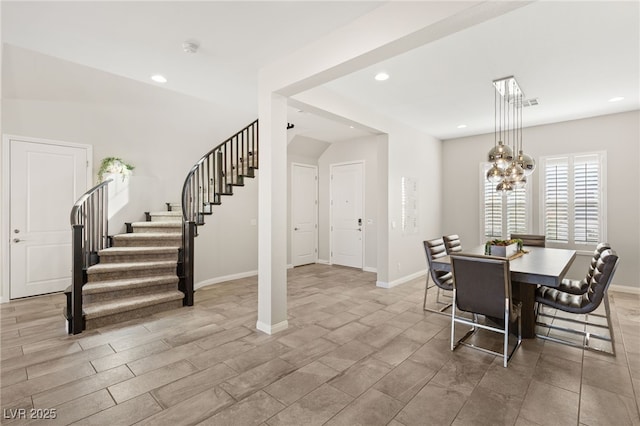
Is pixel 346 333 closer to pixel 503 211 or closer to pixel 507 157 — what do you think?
pixel 507 157

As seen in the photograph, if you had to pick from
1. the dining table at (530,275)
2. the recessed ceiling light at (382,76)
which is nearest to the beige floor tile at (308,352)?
the dining table at (530,275)

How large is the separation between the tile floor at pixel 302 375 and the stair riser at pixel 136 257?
2.79 feet

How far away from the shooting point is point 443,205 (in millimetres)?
6992

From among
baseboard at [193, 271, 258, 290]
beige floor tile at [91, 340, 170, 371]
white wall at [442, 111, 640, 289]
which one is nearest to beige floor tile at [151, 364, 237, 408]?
beige floor tile at [91, 340, 170, 371]

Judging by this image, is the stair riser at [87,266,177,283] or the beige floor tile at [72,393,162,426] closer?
the beige floor tile at [72,393,162,426]

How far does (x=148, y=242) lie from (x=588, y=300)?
5.45 meters

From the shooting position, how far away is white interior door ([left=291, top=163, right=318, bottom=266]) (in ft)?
23.4

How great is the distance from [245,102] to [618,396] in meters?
5.02

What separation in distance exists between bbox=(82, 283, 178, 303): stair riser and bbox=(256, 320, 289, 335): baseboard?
1630 mm

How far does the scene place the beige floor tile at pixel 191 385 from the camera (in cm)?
222

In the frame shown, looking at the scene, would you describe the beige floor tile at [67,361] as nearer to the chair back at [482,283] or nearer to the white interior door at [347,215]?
the chair back at [482,283]

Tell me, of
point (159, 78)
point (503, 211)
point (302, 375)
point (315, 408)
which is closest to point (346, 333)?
point (302, 375)

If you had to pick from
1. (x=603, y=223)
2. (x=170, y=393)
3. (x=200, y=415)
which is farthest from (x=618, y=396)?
(x=603, y=223)

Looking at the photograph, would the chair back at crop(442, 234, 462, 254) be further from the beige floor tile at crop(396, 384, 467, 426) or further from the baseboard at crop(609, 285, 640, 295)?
the baseboard at crop(609, 285, 640, 295)
